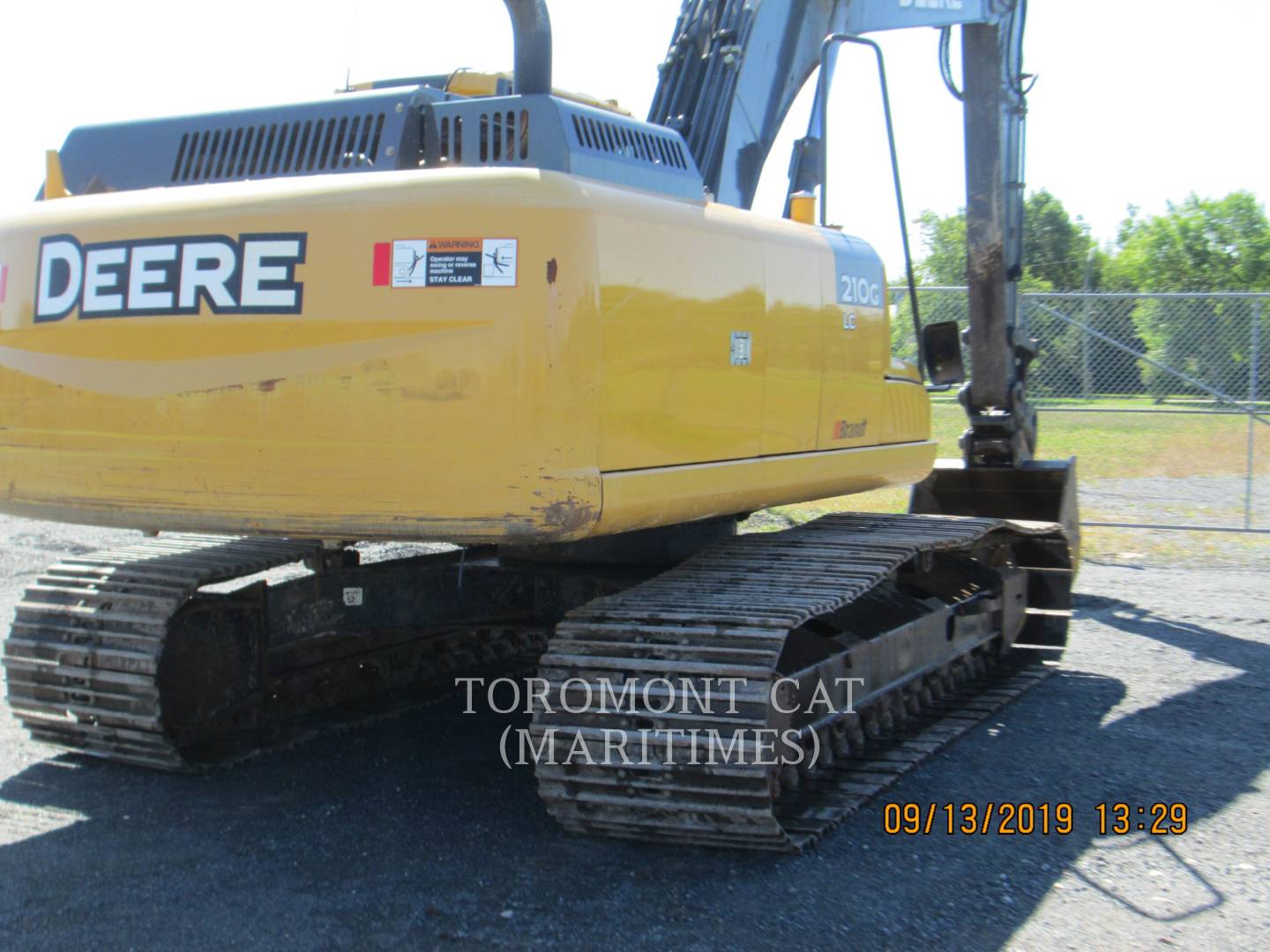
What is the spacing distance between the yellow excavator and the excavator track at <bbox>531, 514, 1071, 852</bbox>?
16mm

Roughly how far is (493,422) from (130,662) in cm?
206

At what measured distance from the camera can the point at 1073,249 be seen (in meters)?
53.8

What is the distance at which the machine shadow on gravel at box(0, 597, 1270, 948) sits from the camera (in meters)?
3.65

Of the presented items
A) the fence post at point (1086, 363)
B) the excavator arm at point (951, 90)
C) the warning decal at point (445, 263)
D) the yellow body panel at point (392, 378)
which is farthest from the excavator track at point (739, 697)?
the fence post at point (1086, 363)

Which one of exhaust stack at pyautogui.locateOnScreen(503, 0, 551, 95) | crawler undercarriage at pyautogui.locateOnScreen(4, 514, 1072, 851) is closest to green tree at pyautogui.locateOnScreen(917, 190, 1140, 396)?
crawler undercarriage at pyautogui.locateOnScreen(4, 514, 1072, 851)

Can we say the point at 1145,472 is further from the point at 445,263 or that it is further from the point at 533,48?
the point at 445,263

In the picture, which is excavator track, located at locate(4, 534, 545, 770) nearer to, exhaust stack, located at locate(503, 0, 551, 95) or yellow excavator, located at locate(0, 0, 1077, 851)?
yellow excavator, located at locate(0, 0, 1077, 851)

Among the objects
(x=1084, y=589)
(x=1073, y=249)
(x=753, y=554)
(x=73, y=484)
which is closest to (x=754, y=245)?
(x=753, y=554)

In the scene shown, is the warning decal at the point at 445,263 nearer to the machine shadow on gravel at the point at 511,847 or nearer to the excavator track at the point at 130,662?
the machine shadow on gravel at the point at 511,847

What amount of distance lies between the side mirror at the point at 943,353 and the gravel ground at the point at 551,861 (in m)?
1.60

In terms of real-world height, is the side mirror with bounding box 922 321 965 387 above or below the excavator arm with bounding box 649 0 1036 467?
below

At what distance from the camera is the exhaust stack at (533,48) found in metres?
3.98
